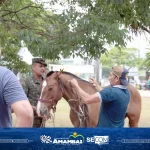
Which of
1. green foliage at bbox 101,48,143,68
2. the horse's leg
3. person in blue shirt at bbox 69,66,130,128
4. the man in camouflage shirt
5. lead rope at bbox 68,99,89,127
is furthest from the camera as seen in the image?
green foliage at bbox 101,48,143,68

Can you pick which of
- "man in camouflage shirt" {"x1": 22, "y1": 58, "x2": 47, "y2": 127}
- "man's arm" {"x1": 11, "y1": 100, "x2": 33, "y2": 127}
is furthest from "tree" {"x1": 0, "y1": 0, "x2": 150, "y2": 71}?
"man's arm" {"x1": 11, "y1": 100, "x2": 33, "y2": 127}

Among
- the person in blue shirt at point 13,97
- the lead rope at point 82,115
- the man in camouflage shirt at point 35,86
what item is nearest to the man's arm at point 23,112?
the person in blue shirt at point 13,97

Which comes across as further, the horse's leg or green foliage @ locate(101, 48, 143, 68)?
green foliage @ locate(101, 48, 143, 68)

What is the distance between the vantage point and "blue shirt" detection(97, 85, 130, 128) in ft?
13.3

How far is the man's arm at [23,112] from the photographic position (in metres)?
2.28

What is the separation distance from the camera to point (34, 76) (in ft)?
20.7

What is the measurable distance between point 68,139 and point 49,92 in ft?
10.00

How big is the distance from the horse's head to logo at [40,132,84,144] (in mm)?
3005

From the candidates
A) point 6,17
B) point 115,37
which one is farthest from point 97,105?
point 6,17

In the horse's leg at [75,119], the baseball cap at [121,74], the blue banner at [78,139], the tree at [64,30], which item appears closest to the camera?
the blue banner at [78,139]

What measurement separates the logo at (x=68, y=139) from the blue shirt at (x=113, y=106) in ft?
4.64

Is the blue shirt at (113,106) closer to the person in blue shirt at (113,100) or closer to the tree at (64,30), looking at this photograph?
the person in blue shirt at (113,100)

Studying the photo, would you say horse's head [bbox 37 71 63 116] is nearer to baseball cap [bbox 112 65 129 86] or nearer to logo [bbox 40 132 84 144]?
baseball cap [bbox 112 65 129 86]

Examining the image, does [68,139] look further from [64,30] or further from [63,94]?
[64,30]
